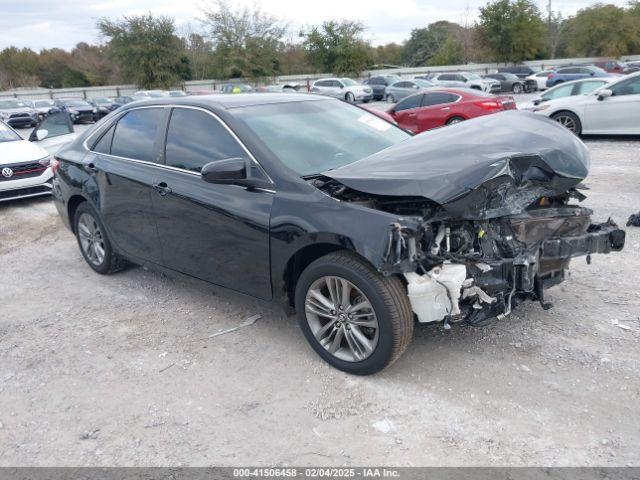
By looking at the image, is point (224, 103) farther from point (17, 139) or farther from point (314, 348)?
point (17, 139)

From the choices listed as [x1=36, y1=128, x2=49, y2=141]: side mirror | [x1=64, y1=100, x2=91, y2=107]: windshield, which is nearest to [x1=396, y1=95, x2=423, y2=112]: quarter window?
[x1=36, y1=128, x2=49, y2=141]: side mirror

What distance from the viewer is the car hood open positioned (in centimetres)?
327

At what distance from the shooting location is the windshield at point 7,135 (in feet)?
32.2

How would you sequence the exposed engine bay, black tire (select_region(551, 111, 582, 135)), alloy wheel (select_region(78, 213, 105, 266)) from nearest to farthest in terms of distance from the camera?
1. the exposed engine bay
2. alloy wheel (select_region(78, 213, 105, 266))
3. black tire (select_region(551, 111, 582, 135))

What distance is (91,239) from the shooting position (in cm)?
561

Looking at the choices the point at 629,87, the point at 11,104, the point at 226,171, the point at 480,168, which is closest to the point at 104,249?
the point at 226,171

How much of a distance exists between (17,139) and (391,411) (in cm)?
931

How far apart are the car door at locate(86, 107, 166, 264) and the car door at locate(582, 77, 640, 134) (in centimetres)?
1070

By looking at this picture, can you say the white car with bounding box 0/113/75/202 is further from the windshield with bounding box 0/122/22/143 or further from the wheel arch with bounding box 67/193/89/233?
the wheel arch with bounding box 67/193/89/233

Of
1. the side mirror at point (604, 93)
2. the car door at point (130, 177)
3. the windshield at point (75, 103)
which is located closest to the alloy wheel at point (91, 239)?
the car door at point (130, 177)

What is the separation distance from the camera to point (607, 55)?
4838cm

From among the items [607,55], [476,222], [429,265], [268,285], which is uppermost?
[607,55]

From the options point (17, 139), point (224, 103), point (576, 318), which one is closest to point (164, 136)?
point (224, 103)

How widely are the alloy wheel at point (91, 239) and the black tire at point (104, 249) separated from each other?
0.01 meters
